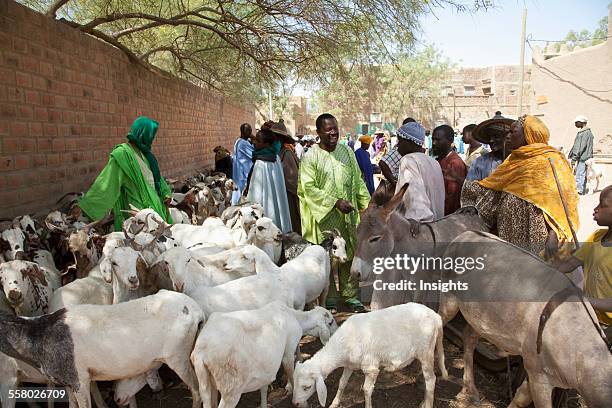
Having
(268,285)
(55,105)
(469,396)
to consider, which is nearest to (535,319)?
(469,396)

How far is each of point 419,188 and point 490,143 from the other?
1820mm

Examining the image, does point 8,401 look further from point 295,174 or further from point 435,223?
point 295,174

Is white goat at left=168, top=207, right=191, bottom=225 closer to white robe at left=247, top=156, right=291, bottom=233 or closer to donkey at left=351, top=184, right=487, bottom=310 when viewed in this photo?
white robe at left=247, top=156, right=291, bottom=233

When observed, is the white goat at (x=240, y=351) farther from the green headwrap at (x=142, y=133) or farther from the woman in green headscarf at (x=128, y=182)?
the green headwrap at (x=142, y=133)

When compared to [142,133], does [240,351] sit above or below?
below

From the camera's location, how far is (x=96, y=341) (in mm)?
2887

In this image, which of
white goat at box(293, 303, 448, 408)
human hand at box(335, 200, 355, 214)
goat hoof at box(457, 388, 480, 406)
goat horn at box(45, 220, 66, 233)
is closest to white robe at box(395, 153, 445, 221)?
Result: human hand at box(335, 200, 355, 214)

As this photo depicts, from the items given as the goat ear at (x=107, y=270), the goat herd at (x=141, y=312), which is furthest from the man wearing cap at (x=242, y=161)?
the goat ear at (x=107, y=270)

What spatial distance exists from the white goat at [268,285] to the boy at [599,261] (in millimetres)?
2122

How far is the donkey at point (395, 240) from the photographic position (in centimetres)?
388

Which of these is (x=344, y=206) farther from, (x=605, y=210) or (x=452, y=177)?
(x=605, y=210)

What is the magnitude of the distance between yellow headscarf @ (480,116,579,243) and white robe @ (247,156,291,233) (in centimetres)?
297

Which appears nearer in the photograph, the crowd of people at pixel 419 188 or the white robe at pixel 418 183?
the crowd of people at pixel 419 188

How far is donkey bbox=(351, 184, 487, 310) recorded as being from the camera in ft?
12.7
